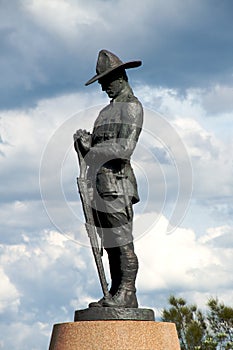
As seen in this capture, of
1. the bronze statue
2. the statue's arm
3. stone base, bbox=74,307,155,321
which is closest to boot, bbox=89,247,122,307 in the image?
the bronze statue

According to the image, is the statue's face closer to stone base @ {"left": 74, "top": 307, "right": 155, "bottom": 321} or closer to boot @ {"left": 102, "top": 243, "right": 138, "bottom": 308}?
boot @ {"left": 102, "top": 243, "right": 138, "bottom": 308}

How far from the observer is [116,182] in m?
8.81

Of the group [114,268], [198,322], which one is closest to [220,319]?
[198,322]

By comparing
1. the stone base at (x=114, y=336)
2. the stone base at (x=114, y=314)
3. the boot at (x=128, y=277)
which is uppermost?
the boot at (x=128, y=277)

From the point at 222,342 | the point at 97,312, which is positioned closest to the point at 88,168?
the point at 97,312

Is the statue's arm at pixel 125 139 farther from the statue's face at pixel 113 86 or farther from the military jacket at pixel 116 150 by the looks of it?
the statue's face at pixel 113 86

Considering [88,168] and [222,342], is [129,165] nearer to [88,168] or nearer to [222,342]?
[88,168]

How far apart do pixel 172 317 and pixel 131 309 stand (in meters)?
8.84

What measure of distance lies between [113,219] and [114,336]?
5.04ft

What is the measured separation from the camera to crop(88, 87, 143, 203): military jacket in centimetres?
875

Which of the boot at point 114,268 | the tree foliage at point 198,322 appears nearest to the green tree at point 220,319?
the tree foliage at point 198,322

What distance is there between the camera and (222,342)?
15.6 metres

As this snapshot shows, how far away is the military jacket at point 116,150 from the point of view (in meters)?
8.75

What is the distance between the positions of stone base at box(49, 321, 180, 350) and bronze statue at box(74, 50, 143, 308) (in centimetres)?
38
